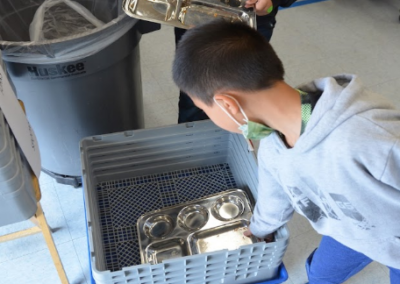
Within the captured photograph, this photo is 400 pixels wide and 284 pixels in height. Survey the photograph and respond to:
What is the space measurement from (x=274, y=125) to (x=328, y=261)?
44 cm

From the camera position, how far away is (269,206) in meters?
0.91

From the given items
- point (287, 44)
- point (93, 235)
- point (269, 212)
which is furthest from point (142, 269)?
point (287, 44)

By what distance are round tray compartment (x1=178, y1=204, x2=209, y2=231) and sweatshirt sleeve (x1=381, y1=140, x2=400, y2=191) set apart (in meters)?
0.67

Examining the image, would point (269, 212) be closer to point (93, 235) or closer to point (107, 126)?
point (93, 235)

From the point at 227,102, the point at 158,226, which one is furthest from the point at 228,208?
the point at 227,102

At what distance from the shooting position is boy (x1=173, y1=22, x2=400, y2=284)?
2.11 ft

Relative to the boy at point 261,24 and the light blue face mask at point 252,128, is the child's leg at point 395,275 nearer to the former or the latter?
the light blue face mask at point 252,128

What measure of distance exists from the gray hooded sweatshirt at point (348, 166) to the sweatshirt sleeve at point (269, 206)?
0.07ft

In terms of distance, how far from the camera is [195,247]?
117 centimetres

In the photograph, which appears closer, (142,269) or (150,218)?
(142,269)

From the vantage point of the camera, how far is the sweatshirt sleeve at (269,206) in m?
0.86

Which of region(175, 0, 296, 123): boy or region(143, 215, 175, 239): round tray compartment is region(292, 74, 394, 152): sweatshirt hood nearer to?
region(175, 0, 296, 123): boy

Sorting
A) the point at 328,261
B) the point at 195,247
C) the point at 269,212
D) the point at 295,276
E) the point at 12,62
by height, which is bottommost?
the point at 295,276

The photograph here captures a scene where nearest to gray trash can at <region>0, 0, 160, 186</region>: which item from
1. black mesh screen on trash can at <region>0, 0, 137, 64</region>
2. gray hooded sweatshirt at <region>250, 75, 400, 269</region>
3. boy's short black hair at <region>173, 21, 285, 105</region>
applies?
black mesh screen on trash can at <region>0, 0, 137, 64</region>
